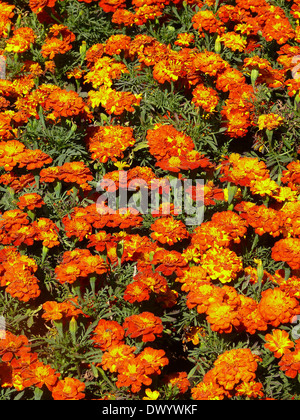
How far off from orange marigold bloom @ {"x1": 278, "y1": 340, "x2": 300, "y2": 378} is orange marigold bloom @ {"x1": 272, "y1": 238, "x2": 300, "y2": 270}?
47cm

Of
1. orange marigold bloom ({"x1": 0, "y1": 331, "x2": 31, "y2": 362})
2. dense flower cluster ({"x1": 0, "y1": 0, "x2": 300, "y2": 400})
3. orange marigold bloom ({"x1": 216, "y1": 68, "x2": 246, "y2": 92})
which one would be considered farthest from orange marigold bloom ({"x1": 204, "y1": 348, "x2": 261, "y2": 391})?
orange marigold bloom ({"x1": 216, "y1": 68, "x2": 246, "y2": 92})

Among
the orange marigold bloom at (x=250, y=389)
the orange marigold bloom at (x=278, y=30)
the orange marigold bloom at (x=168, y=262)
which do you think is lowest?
the orange marigold bloom at (x=250, y=389)

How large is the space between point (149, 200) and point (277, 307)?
3.51ft

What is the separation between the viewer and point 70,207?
146 inches

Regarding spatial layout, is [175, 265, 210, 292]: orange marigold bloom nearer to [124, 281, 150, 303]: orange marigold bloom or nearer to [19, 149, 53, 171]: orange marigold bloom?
[124, 281, 150, 303]: orange marigold bloom

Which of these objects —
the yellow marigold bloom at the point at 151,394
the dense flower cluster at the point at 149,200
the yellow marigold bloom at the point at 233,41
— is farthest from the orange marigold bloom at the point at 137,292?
the yellow marigold bloom at the point at 233,41

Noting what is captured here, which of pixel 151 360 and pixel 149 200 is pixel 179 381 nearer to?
pixel 151 360

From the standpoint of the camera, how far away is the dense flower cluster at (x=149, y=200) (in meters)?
3.10

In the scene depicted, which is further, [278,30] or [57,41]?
[278,30]

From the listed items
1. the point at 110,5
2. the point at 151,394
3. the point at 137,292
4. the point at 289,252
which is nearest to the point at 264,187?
the point at 289,252

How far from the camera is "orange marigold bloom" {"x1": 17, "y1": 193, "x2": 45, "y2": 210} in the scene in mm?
3465

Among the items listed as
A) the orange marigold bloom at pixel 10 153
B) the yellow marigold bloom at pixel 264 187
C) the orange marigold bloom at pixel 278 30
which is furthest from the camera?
the orange marigold bloom at pixel 278 30

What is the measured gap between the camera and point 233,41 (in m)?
4.29

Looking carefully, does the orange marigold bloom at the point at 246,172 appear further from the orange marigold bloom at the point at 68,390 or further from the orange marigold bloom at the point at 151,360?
the orange marigold bloom at the point at 68,390
